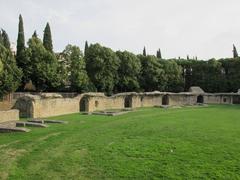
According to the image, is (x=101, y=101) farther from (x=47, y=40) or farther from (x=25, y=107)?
(x=47, y=40)

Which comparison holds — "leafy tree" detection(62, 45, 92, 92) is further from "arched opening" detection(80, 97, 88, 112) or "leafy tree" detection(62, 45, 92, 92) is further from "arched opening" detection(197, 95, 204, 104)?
"arched opening" detection(197, 95, 204, 104)

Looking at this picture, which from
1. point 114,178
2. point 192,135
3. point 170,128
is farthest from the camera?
point 170,128

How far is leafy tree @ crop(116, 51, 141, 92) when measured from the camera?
196 feet

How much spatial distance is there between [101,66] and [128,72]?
597 centimetres

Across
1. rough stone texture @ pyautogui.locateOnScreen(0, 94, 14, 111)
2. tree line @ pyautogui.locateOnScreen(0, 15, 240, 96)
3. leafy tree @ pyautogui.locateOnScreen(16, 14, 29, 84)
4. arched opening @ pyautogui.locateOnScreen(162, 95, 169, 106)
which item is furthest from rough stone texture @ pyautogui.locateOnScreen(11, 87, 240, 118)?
leafy tree @ pyautogui.locateOnScreen(16, 14, 29, 84)

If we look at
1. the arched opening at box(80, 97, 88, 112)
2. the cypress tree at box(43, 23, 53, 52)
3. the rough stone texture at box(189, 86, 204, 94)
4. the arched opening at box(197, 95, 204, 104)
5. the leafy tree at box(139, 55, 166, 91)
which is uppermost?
the cypress tree at box(43, 23, 53, 52)

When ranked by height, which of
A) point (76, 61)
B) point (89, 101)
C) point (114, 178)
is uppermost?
point (76, 61)

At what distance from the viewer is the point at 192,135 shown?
20438mm

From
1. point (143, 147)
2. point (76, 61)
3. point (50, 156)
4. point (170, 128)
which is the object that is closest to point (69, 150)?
point (50, 156)

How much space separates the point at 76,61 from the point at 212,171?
40.8 m

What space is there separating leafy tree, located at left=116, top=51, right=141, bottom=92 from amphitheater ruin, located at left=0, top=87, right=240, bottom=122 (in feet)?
17.5

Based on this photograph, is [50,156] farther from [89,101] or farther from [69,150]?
[89,101]

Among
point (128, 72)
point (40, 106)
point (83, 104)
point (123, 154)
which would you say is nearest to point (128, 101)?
point (128, 72)

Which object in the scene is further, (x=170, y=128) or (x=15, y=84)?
(x=15, y=84)
